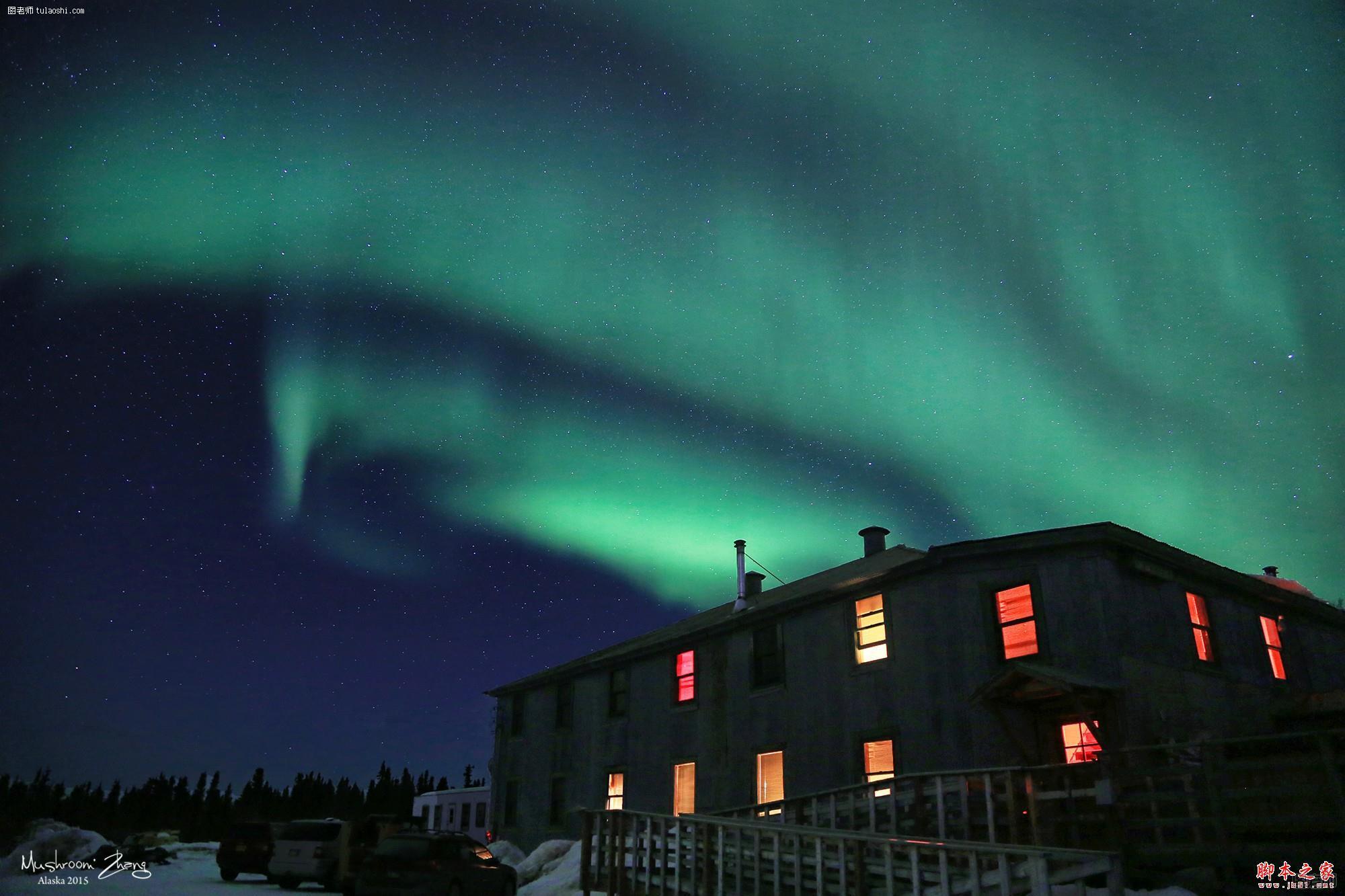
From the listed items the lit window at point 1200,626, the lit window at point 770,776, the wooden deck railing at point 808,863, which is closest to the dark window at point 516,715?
the lit window at point 770,776

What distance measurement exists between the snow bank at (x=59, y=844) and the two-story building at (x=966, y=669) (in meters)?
21.2

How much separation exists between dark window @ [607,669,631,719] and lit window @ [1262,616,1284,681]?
1864 cm

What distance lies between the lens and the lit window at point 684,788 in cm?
2672

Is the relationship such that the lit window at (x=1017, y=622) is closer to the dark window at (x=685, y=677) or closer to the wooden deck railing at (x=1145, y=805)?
the wooden deck railing at (x=1145, y=805)

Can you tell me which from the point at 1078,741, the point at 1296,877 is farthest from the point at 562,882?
the point at 1296,877

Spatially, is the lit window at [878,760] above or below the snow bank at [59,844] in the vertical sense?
above

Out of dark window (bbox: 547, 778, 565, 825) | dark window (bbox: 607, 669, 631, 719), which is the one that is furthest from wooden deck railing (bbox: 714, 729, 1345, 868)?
dark window (bbox: 547, 778, 565, 825)

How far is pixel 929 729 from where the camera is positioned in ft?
63.7

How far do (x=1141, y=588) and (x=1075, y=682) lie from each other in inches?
159

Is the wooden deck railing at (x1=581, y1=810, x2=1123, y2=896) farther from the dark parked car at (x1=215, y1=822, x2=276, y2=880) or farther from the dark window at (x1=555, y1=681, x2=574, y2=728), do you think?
the dark window at (x1=555, y1=681, x2=574, y2=728)

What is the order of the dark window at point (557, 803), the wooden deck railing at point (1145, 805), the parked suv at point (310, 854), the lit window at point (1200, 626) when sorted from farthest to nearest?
the dark window at point (557, 803), the parked suv at point (310, 854), the lit window at point (1200, 626), the wooden deck railing at point (1145, 805)

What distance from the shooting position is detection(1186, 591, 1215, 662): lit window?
19312mm

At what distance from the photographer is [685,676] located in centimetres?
2820

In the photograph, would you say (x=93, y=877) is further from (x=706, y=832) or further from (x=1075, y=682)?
(x=1075, y=682)
